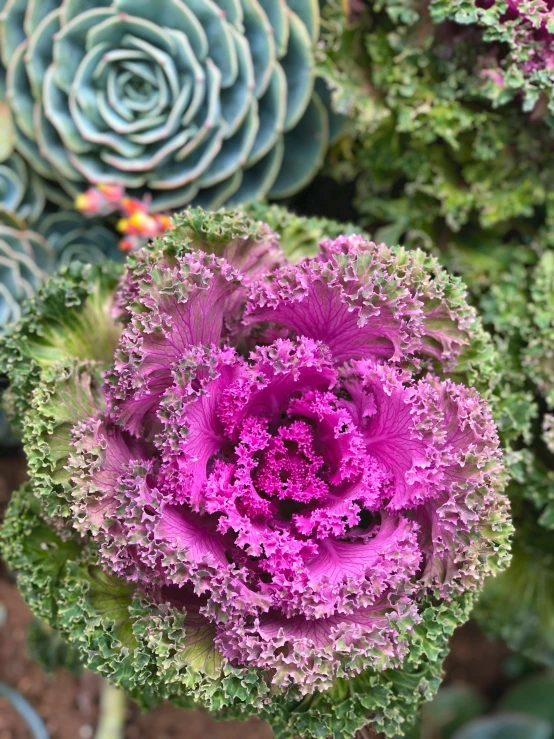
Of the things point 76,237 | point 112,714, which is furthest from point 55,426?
point 112,714

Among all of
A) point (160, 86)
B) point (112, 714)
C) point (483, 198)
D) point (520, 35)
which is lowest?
point (112, 714)

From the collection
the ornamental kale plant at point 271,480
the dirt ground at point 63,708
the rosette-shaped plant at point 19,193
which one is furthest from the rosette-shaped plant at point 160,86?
the dirt ground at point 63,708

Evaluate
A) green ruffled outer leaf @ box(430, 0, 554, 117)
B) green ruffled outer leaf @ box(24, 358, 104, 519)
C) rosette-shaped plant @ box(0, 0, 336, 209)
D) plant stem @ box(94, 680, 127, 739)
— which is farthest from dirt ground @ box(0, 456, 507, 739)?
green ruffled outer leaf @ box(430, 0, 554, 117)

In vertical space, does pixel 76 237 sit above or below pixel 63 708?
above

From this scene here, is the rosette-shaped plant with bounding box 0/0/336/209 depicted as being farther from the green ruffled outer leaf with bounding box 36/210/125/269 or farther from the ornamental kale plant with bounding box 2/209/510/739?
the ornamental kale plant with bounding box 2/209/510/739

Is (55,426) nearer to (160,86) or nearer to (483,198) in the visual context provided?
(160,86)

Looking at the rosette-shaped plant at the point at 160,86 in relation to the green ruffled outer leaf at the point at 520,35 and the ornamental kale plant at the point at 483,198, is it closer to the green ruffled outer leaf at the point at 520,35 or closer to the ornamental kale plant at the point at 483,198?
the ornamental kale plant at the point at 483,198
